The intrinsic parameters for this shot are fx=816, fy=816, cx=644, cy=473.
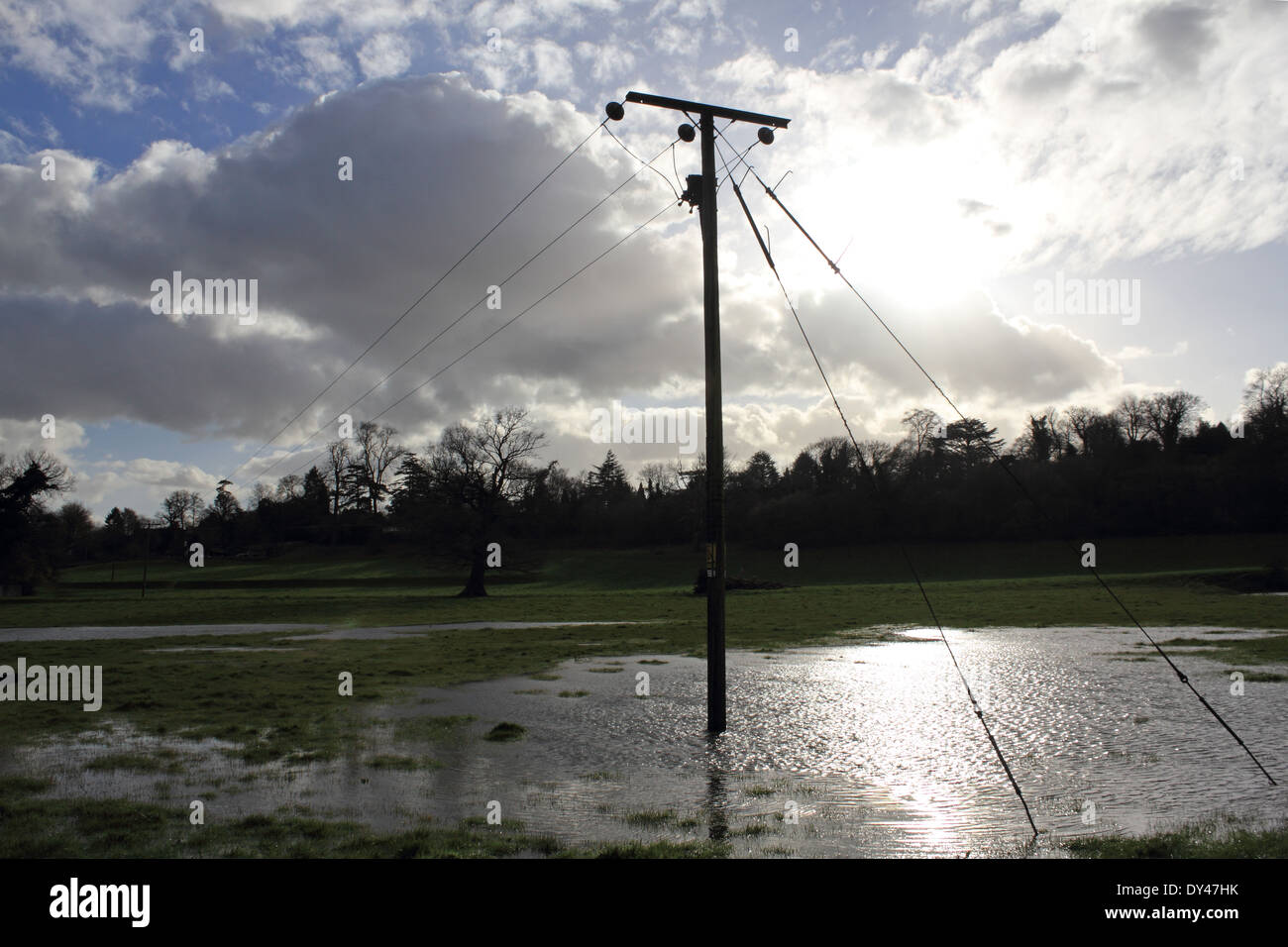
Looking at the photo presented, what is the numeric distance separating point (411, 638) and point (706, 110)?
20636mm

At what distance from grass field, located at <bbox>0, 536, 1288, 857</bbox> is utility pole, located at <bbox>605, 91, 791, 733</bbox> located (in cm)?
430

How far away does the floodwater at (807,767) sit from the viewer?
6.95 meters

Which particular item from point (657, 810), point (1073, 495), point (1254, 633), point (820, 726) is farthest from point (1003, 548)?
point (657, 810)

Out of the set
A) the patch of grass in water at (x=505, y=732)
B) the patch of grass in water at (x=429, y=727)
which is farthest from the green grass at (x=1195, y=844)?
the patch of grass in water at (x=429, y=727)

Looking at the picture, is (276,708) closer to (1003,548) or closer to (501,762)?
(501,762)

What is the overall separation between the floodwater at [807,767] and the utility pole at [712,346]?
1.04 m

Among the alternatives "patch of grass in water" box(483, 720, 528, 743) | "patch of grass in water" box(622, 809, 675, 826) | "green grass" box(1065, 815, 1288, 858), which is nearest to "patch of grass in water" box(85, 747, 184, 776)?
"patch of grass in water" box(483, 720, 528, 743)

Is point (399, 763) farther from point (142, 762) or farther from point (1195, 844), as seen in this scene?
point (1195, 844)

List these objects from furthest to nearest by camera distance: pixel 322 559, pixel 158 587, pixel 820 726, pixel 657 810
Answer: pixel 322 559
pixel 158 587
pixel 820 726
pixel 657 810

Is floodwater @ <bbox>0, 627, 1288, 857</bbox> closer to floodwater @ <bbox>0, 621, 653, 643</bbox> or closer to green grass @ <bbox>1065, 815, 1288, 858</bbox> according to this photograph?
green grass @ <bbox>1065, 815, 1288, 858</bbox>

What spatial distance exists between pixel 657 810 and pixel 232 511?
407ft

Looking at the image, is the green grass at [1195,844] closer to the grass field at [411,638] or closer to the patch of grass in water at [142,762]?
the grass field at [411,638]

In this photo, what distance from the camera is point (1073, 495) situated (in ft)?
268
